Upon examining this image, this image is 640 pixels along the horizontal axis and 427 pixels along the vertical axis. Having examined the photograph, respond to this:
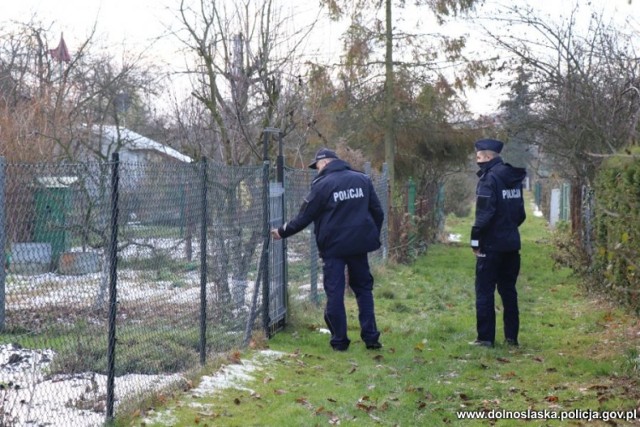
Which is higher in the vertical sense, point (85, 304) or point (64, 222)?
point (64, 222)

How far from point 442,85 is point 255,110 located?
8203mm

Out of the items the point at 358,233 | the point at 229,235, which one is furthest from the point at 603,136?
the point at 229,235

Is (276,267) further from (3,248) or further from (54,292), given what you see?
(3,248)

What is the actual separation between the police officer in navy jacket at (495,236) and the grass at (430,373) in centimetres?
30

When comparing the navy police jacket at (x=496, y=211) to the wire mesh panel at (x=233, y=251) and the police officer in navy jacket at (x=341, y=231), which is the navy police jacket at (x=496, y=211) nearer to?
the police officer in navy jacket at (x=341, y=231)

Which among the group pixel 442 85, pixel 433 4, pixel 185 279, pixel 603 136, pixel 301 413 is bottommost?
pixel 301 413

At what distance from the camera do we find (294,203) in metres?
9.86

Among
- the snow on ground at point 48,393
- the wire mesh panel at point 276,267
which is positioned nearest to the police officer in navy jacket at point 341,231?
the wire mesh panel at point 276,267

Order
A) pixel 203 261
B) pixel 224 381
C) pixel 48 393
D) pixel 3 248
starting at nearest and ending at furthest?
pixel 3 248
pixel 48 393
pixel 224 381
pixel 203 261

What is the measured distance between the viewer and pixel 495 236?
812 centimetres

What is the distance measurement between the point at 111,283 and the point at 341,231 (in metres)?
3.07

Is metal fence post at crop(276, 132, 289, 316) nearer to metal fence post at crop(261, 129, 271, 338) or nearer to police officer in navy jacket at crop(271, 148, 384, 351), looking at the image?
metal fence post at crop(261, 129, 271, 338)

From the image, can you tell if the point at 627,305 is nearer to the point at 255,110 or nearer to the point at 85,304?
the point at 255,110

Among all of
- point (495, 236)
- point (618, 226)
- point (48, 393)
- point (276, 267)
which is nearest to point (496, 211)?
point (495, 236)
